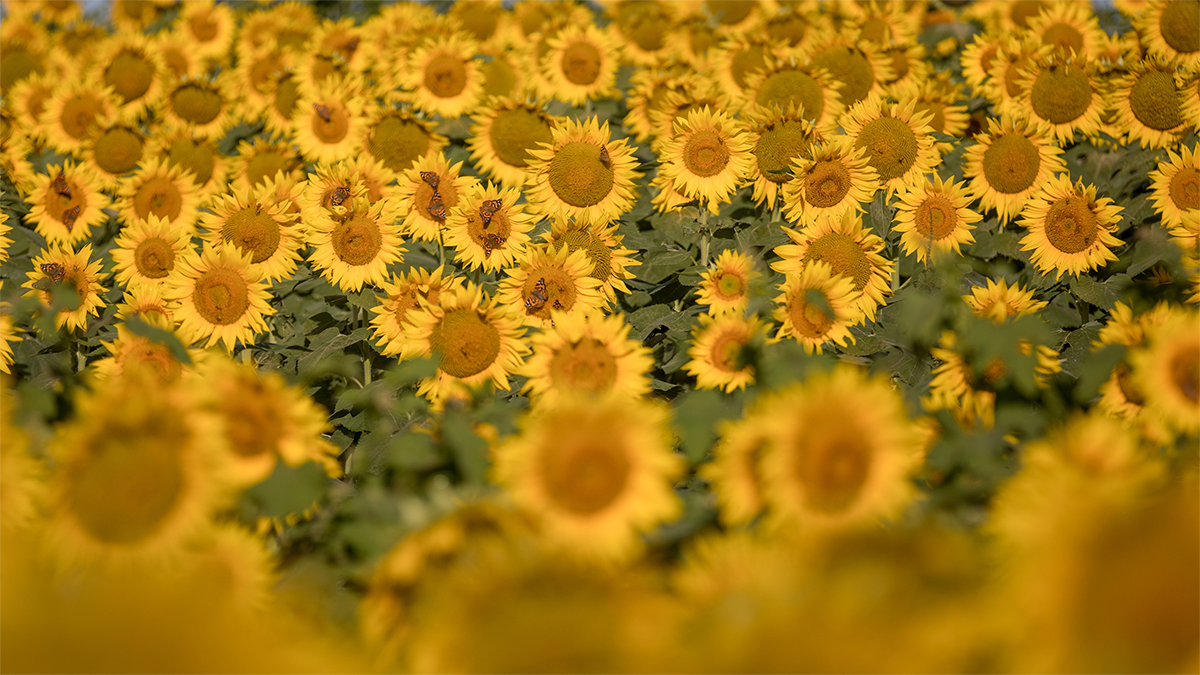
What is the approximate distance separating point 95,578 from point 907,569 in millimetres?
1679

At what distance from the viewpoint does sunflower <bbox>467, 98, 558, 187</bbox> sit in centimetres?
513

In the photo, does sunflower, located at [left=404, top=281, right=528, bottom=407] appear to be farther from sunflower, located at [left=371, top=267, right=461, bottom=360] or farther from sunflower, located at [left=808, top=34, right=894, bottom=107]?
sunflower, located at [left=808, top=34, right=894, bottom=107]

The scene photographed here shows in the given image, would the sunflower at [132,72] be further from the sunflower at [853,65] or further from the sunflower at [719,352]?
the sunflower at [719,352]

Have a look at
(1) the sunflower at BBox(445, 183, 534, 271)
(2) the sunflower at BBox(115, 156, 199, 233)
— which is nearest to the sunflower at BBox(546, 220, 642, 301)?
(1) the sunflower at BBox(445, 183, 534, 271)

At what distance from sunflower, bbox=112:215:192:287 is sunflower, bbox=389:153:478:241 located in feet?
4.00

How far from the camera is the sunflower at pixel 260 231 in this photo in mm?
4191

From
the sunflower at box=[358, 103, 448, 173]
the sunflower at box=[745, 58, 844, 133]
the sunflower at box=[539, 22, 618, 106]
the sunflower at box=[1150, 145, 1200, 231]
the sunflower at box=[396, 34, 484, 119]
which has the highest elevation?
the sunflower at box=[539, 22, 618, 106]

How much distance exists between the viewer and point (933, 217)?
176 inches

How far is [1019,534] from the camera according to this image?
1.70m

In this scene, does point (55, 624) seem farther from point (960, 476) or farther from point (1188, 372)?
point (1188, 372)

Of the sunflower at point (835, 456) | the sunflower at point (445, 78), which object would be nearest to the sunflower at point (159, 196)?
the sunflower at point (445, 78)

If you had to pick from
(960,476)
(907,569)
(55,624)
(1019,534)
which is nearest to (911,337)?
(960,476)

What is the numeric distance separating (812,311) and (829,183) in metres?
1.16

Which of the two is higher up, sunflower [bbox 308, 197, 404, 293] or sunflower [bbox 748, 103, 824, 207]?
sunflower [bbox 748, 103, 824, 207]
